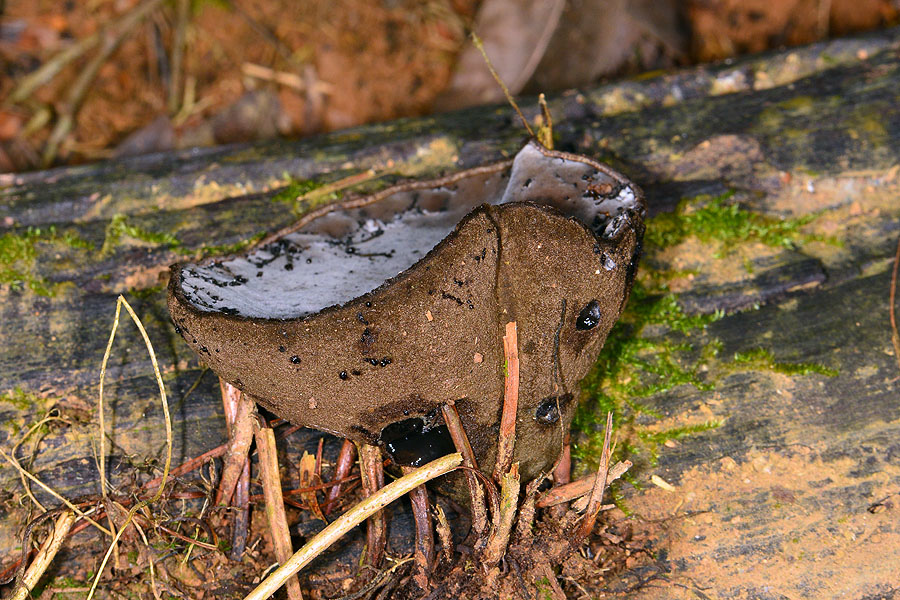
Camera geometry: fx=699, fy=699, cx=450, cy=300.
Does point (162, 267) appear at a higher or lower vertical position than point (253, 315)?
lower

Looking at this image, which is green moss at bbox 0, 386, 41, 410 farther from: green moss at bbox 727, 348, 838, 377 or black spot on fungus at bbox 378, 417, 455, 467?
green moss at bbox 727, 348, 838, 377

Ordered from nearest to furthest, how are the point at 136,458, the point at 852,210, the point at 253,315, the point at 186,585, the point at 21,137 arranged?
1. the point at 253,315
2. the point at 186,585
3. the point at 136,458
4. the point at 852,210
5. the point at 21,137

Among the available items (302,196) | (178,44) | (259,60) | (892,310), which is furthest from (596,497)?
(178,44)

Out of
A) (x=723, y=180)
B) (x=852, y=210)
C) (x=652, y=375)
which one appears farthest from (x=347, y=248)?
(x=852, y=210)

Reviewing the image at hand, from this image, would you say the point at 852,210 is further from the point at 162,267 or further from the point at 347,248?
the point at 162,267

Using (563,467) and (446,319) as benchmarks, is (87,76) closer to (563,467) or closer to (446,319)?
(446,319)
